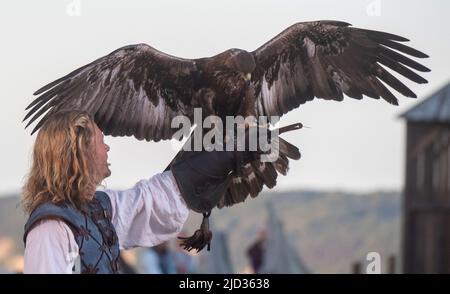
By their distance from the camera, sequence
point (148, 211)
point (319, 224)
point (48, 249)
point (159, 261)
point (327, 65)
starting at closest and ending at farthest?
point (48, 249) < point (148, 211) < point (327, 65) < point (159, 261) < point (319, 224)

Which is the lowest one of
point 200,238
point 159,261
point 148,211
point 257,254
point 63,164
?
point 257,254

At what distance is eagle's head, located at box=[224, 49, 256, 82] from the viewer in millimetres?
4094

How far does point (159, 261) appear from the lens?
8.87 metres

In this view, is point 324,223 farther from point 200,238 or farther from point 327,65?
point 200,238

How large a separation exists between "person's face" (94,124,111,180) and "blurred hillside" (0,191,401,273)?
17.6 m

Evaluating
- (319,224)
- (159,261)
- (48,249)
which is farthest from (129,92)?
(319,224)

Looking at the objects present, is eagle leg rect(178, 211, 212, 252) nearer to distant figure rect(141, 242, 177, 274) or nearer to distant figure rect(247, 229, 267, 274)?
distant figure rect(141, 242, 177, 274)

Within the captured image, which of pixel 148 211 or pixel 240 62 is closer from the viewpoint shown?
pixel 148 211

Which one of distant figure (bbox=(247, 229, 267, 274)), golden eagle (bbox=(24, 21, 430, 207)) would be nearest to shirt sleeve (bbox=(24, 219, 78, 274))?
golden eagle (bbox=(24, 21, 430, 207))

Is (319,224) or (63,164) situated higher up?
(63,164)

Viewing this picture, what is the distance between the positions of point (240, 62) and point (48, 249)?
3.36 feet

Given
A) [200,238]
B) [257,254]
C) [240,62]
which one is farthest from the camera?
[257,254]

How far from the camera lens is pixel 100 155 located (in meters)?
3.64
